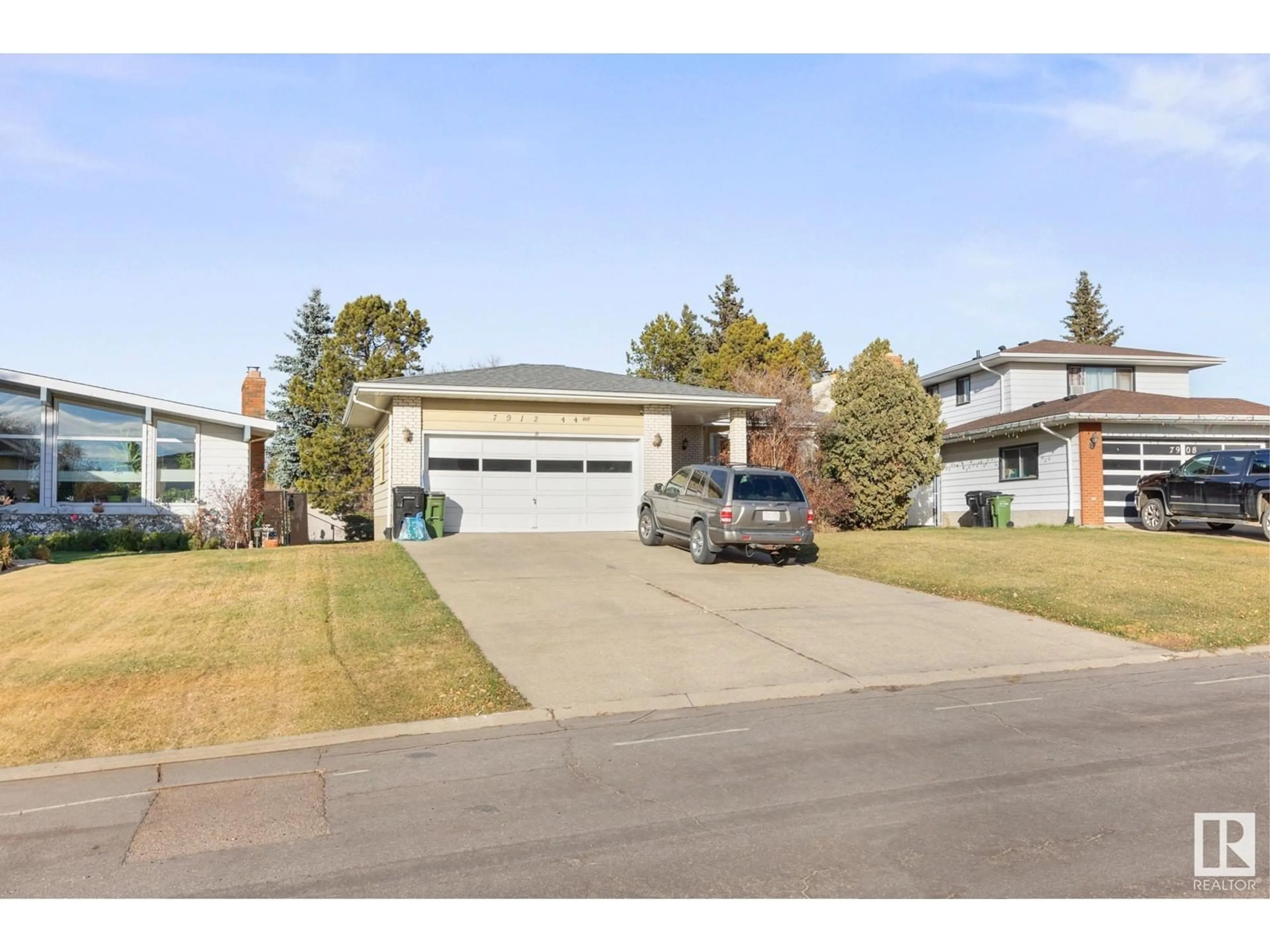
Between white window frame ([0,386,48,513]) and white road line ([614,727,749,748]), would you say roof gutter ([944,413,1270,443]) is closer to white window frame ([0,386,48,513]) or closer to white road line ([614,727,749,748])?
white road line ([614,727,749,748])

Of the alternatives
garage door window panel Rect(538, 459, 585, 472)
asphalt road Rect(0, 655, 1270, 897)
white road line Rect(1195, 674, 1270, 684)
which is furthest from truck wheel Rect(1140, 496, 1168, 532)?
asphalt road Rect(0, 655, 1270, 897)

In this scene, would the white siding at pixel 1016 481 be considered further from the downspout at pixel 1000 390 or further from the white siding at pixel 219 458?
the white siding at pixel 219 458

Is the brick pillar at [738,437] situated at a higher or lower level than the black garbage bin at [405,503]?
higher

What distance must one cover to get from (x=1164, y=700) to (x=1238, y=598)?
6.30 m

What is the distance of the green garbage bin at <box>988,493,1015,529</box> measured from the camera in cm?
2498

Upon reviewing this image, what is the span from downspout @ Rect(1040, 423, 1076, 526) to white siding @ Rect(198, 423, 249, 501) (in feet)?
68.7

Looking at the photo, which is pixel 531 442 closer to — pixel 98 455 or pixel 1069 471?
pixel 98 455

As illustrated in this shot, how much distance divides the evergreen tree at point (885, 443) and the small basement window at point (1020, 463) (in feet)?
→ 13.2

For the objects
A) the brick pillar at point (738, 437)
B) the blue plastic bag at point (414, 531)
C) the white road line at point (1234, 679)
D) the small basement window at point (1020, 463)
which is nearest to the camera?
the white road line at point (1234, 679)

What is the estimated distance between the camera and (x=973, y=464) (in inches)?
1169

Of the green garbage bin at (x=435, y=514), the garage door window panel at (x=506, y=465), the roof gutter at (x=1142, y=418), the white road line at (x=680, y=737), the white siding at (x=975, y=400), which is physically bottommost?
the white road line at (x=680, y=737)

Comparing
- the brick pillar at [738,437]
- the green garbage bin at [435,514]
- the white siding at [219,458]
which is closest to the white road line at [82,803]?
the green garbage bin at [435,514]

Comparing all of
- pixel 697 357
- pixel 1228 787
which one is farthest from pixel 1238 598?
pixel 697 357

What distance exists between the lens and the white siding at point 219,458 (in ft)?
72.8
